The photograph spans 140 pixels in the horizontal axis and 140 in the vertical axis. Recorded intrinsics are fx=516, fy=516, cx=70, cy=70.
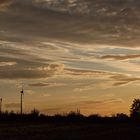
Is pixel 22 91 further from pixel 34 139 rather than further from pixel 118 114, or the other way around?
pixel 34 139

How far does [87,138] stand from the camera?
127 ft

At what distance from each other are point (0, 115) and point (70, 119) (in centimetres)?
1080

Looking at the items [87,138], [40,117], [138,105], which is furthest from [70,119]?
[138,105]

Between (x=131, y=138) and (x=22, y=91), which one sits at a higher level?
(x=22, y=91)

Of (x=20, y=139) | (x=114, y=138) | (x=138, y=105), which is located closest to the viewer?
(x=20, y=139)

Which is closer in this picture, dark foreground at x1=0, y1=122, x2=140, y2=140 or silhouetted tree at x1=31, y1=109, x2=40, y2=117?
dark foreground at x1=0, y1=122, x2=140, y2=140

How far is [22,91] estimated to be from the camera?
10306cm

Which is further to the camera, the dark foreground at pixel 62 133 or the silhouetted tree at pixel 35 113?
the silhouetted tree at pixel 35 113

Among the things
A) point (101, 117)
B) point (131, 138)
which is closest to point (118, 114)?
point (101, 117)

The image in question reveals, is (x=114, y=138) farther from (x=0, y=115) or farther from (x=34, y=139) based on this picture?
(x=0, y=115)

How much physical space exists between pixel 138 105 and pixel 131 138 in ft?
349

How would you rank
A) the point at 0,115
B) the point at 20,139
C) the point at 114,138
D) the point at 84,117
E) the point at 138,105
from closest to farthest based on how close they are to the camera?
1. the point at 20,139
2. the point at 114,138
3. the point at 0,115
4. the point at 84,117
5. the point at 138,105

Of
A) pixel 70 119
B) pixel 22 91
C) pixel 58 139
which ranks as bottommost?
pixel 58 139

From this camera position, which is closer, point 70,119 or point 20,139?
point 20,139
